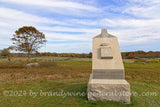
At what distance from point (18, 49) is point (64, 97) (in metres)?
19.5

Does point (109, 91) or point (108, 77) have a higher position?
point (108, 77)

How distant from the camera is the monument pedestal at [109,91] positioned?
13.2 ft

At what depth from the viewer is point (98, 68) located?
444 centimetres

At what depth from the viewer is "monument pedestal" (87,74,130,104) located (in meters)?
4.04

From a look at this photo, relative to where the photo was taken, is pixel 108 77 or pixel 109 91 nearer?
pixel 109 91

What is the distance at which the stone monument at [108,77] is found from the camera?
407 centimetres

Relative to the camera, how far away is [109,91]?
4.13 metres

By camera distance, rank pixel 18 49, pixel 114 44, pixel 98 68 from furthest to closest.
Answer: pixel 18 49 → pixel 114 44 → pixel 98 68

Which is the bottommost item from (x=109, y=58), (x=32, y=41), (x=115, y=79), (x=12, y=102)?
(x=12, y=102)

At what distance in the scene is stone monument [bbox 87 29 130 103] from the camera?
4068 mm

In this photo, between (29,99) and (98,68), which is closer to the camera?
(98,68)

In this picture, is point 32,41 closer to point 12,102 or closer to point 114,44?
point 12,102

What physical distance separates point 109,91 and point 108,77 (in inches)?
22.8

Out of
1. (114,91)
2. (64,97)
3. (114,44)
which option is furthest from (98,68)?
(64,97)
